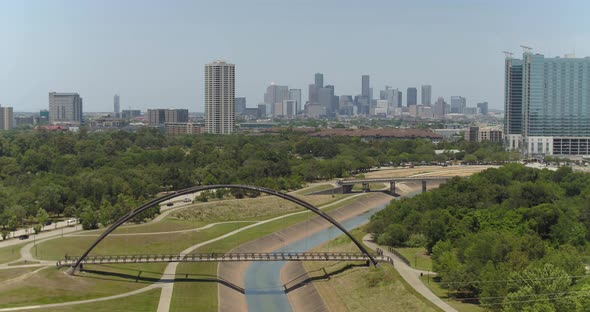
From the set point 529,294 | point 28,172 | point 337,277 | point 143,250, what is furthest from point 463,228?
point 28,172

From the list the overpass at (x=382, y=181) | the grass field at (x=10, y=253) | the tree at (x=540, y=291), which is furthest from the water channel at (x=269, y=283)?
the overpass at (x=382, y=181)

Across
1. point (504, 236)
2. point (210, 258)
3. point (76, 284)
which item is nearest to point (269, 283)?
point (210, 258)

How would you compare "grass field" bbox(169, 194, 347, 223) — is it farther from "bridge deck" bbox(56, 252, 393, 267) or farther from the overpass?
"bridge deck" bbox(56, 252, 393, 267)

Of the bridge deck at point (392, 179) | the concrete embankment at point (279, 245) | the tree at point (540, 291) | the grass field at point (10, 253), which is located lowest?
the concrete embankment at point (279, 245)

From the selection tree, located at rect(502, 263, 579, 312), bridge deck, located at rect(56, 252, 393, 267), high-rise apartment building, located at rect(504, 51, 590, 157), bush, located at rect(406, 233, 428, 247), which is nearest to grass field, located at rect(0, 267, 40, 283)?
bridge deck, located at rect(56, 252, 393, 267)

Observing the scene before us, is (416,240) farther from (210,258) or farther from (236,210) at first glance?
(236,210)

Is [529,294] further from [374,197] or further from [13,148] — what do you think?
[13,148]

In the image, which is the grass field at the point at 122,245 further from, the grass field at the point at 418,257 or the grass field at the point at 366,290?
the grass field at the point at 418,257
